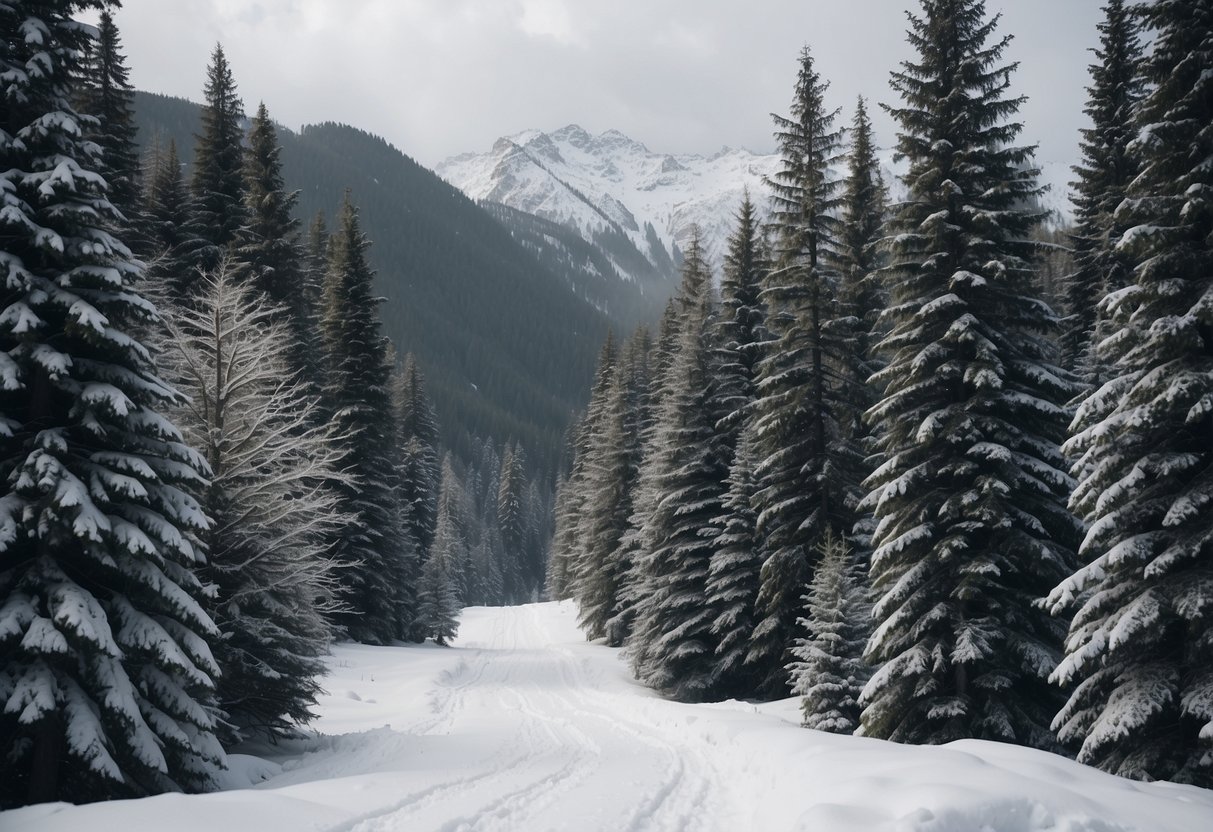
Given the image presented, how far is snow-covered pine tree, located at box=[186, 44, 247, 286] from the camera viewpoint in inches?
1276

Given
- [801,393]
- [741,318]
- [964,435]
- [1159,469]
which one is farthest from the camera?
[741,318]

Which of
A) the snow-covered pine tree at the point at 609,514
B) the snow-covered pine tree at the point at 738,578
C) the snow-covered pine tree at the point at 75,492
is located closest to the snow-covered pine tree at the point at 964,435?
the snow-covered pine tree at the point at 738,578

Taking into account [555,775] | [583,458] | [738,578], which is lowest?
[555,775]

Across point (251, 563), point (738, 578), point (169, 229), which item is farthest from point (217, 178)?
point (738, 578)

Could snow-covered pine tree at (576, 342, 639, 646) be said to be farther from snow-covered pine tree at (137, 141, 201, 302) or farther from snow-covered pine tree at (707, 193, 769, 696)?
snow-covered pine tree at (137, 141, 201, 302)

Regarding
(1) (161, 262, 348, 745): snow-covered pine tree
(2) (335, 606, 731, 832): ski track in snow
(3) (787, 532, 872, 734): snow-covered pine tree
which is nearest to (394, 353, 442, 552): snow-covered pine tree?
(2) (335, 606, 731, 832): ski track in snow

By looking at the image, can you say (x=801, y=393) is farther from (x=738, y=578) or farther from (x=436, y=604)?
(x=436, y=604)

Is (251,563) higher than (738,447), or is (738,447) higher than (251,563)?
(738,447)

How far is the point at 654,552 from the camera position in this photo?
27.1m

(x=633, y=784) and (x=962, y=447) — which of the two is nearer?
(x=633, y=784)

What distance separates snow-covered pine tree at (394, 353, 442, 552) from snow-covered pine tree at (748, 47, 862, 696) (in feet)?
73.9

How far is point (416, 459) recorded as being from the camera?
49.8 meters

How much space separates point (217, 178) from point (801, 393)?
27.9 metres

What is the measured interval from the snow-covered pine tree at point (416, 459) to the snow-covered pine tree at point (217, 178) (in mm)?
14284
